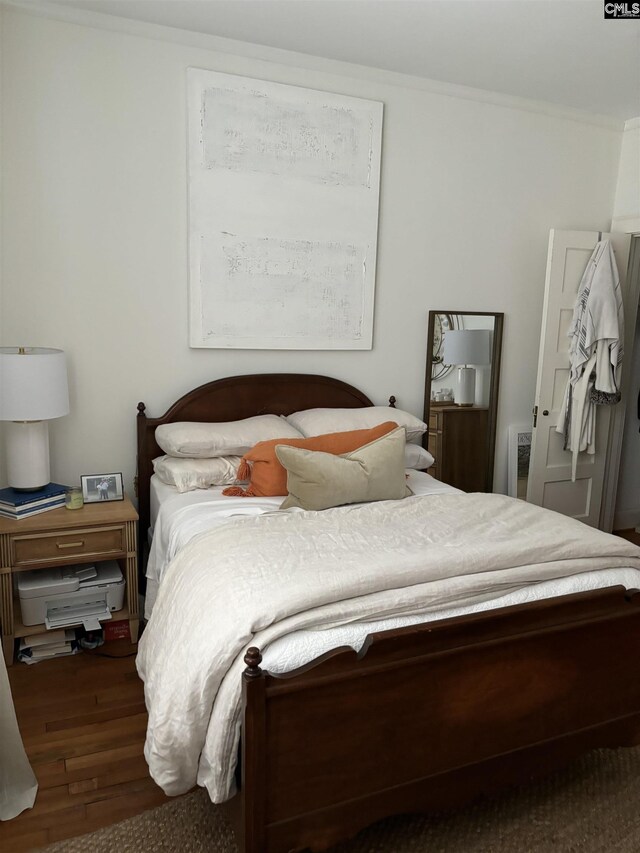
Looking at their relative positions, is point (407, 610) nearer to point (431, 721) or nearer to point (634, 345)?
point (431, 721)

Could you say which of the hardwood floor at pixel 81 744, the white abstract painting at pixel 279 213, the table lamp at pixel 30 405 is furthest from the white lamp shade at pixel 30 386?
the hardwood floor at pixel 81 744

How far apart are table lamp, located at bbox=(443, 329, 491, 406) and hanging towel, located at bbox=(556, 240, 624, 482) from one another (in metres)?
0.50

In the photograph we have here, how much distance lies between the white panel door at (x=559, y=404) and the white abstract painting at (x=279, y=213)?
1.11 metres

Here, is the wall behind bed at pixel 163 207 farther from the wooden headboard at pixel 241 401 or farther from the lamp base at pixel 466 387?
the lamp base at pixel 466 387

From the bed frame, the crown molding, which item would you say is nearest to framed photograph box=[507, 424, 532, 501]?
the crown molding

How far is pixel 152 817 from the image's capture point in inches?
71.7

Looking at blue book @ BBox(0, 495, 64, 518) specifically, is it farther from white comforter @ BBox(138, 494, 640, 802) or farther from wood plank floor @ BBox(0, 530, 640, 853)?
white comforter @ BBox(138, 494, 640, 802)

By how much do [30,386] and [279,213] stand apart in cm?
Answer: 143

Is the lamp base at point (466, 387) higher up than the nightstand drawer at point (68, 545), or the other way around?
the lamp base at point (466, 387)

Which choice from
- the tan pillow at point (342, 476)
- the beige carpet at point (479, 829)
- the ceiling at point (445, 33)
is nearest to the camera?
the beige carpet at point (479, 829)

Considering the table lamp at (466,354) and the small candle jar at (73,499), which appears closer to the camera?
the small candle jar at (73,499)

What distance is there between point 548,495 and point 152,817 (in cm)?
289

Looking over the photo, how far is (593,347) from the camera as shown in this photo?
12.2ft

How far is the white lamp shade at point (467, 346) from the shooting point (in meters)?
3.68
